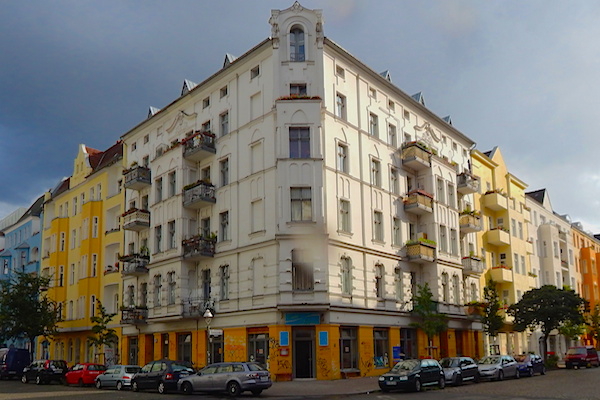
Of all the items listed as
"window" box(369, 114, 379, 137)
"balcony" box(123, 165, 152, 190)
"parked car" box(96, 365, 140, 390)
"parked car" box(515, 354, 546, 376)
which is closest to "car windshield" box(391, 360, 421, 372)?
"parked car" box(515, 354, 546, 376)

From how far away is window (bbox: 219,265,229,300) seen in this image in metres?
37.4

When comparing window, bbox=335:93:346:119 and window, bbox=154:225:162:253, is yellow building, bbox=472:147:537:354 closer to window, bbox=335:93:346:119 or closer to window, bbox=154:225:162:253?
window, bbox=335:93:346:119

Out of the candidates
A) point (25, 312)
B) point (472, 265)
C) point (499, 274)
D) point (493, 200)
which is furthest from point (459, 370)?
point (25, 312)

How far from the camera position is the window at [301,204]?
3438cm

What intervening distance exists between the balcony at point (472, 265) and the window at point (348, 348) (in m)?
15.0

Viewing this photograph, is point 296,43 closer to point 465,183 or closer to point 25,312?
point 465,183

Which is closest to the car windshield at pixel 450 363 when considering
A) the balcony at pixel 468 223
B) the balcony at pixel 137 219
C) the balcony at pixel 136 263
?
the balcony at pixel 468 223

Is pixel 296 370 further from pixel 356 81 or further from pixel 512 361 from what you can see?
pixel 356 81

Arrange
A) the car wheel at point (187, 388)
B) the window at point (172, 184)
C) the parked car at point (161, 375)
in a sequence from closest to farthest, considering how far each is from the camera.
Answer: the car wheel at point (187, 388)
the parked car at point (161, 375)
the window at point (172, 184)

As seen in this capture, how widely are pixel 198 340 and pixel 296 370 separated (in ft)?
26.4

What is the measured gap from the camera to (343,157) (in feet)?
122

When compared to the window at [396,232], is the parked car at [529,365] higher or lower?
lower

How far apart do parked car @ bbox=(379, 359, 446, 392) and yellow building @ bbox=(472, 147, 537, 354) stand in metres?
25.1

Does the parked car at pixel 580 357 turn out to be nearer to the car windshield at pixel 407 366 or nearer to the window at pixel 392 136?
the window at pixel 392 136
